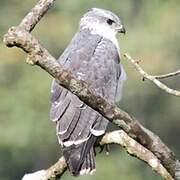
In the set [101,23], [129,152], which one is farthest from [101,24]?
[129,152]

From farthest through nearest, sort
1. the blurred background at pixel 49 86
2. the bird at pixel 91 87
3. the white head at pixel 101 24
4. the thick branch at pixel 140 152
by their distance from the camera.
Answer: the blurred background at pixel 49 86 < the white head at pixel 101 24 < the bird at pixel 91 87 < the thick branch at pixel 140 152

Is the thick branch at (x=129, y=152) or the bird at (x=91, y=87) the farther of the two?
the bird at (x=91, y=87)

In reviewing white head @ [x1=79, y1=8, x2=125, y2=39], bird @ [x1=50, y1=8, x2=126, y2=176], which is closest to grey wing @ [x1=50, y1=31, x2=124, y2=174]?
bird @ [x1=50, y1=8, x2=126, y2=176]

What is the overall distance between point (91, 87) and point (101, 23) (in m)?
1.18

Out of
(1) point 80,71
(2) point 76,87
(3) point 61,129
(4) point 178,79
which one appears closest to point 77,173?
(3) point 61,129

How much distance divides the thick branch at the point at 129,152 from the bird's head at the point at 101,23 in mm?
1771

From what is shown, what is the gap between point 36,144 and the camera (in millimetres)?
18344

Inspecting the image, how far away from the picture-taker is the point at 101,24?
870 cm

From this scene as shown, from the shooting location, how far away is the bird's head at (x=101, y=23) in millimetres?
8594

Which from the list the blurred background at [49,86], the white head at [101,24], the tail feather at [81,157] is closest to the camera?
the tail feather at [81,157]

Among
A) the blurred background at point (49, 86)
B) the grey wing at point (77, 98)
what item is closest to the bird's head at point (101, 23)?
the grey wing at point (77, 98)

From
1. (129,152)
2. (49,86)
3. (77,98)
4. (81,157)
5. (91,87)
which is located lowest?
(129,152)

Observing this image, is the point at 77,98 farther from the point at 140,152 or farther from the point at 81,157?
the point at 140,152

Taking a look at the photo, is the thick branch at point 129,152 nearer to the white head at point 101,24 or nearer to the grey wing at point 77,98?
the grey wing at point 77,98
